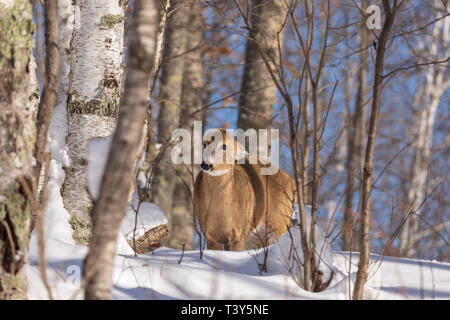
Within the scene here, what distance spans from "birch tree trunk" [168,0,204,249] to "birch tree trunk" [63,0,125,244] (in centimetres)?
441

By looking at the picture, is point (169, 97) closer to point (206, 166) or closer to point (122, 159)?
point (206, 166)

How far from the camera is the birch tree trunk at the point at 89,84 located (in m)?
4.50

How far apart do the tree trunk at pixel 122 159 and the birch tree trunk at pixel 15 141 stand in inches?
15.7

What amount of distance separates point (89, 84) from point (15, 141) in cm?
228

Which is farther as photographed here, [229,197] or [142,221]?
[229,197]

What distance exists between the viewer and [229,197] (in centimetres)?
489

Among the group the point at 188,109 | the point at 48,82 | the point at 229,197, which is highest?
the point at 188,109

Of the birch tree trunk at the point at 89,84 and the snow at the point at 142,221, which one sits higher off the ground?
the birch tree trunk at the point at 89,84

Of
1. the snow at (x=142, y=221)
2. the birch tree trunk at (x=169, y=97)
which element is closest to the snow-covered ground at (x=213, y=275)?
the snow at (x=142, y=221)

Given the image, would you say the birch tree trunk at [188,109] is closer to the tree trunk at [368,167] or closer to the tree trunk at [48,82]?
Answer: the tree trunk at [48,82]

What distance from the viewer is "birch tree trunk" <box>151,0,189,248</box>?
9.23 meters

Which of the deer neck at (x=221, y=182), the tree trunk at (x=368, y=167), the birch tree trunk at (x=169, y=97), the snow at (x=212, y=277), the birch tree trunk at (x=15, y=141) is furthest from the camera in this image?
the birch tree trunk at (x=169, y=97)

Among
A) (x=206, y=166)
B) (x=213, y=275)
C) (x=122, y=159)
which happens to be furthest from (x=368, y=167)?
(x=206, y=166)

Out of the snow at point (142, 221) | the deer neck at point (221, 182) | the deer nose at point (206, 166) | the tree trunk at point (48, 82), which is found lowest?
the snow at point (142, 221)
